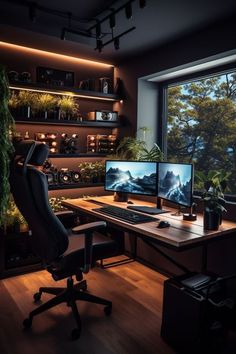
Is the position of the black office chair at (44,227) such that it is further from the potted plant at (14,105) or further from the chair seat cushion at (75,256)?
the potted plant at (14,105)

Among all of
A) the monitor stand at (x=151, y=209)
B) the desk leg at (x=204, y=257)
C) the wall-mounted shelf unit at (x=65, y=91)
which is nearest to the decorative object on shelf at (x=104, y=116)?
the wall-mounted shelf unit at (x=65, y=91)

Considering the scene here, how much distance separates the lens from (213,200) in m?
2.14

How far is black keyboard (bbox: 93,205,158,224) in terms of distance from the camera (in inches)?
89.8

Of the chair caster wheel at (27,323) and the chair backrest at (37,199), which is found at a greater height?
the chair backrest at (37,199)

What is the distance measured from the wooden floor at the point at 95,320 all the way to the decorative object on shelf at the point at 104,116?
1.83m

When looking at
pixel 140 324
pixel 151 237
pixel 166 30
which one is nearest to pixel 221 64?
pixel 166 30

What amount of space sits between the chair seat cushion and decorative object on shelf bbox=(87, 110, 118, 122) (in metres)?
1.79

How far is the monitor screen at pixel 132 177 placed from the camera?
9.15 feet

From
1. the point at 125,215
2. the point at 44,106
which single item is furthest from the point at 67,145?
the point at 125,215

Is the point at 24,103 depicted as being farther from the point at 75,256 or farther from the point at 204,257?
the point at 204,257

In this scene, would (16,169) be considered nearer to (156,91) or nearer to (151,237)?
(151,237)

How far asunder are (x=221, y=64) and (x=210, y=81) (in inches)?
8.3

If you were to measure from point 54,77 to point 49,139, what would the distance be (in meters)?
0.74

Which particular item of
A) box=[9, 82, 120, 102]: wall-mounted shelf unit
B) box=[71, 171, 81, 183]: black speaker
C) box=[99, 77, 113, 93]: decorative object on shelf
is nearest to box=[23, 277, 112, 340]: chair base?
box=[71, 171, 81, 183]: black speaker
